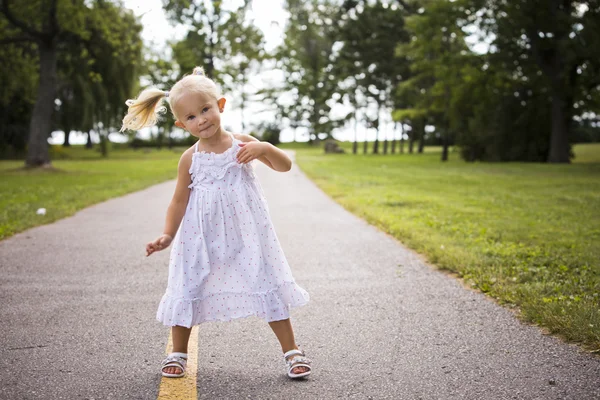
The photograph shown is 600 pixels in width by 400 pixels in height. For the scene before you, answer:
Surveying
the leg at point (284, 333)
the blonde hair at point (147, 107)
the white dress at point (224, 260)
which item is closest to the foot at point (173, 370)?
the white dress at point (224, 260)

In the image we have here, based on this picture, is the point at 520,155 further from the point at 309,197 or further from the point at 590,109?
the point at 309,197

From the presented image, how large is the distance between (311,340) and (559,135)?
29.4 m

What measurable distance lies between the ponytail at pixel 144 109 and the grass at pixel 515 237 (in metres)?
2.92

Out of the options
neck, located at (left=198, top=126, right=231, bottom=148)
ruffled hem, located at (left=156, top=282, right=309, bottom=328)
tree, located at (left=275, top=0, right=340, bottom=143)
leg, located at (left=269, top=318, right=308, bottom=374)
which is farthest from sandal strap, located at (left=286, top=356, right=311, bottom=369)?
tree, located at (left=275, top=0, right=340, bottom=143)

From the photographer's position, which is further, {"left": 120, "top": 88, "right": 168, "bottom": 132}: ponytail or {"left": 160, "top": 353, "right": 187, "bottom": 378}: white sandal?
{"left": 120, "top": 88, "right": 168, "bottom": 132}: ponytail

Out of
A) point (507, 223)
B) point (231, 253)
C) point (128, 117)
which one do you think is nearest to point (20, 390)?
point (231, 253)

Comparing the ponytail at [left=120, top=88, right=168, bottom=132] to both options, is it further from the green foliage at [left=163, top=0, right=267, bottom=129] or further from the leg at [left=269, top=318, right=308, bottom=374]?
the green foliage at [left=163, top=0, right=267, bottom=129]

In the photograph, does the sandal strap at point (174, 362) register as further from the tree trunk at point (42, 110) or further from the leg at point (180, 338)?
the tree trunk at point (42, 110)

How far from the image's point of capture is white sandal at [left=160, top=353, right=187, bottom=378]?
3.17 metres

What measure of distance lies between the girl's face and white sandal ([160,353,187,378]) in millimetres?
1229

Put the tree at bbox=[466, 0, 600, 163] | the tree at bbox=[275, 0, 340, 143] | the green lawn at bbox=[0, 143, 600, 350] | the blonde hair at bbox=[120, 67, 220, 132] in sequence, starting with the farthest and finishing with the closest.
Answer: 1. the tree at bbox=[275, 0, 340, 143]
2. the tree at bbox=[466, 0, 600, 163]
3. the green lawn at bbox=[0, 143, 600, 350]
4. the blonde hair at bbox=[120, 67, 220, 132]

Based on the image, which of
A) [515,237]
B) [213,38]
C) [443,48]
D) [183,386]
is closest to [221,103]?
[183,386]

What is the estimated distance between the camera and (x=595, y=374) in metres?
3.07

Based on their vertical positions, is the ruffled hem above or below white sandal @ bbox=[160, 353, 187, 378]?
above
